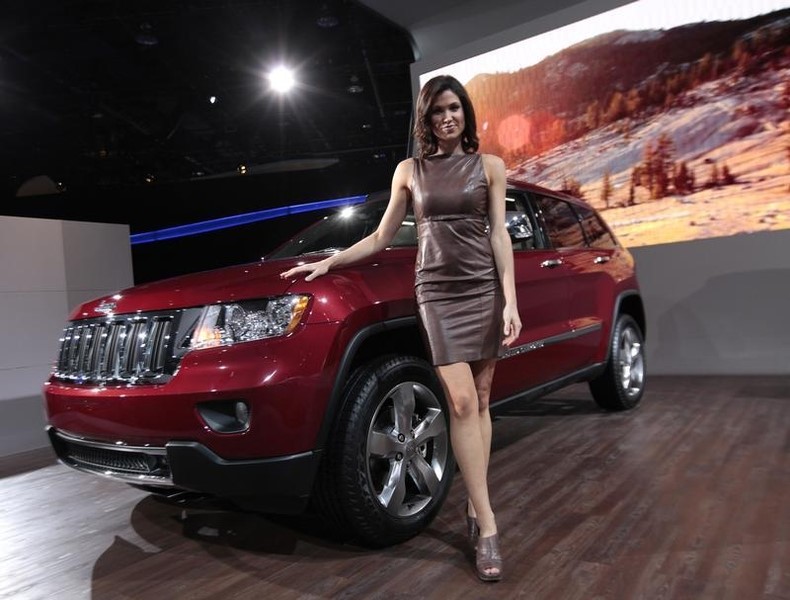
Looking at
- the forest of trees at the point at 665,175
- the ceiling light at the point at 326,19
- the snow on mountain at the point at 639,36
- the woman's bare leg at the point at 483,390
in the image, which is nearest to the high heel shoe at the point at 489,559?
the woman's bare leg at the point at 483,390

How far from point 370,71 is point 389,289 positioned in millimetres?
8610

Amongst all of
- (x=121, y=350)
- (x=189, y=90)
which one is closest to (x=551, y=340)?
(x=121, y=350)

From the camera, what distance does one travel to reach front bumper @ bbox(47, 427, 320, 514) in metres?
2.00

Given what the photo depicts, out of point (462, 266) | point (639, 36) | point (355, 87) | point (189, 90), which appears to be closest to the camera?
point (462, 266)

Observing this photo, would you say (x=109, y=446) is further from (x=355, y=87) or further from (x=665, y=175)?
(x=355, y=87)

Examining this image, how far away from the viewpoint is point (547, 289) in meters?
3.31

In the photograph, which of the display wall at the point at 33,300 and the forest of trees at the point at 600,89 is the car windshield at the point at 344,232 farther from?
the forest of trees at the point at 600,89

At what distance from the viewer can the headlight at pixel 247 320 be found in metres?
2.07

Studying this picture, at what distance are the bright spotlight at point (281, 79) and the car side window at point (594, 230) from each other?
6.77 meters

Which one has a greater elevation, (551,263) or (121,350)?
(551,263)

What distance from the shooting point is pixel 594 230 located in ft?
14.0

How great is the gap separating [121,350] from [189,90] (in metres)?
9.04

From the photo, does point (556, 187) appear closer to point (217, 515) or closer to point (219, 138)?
point (217, 515)

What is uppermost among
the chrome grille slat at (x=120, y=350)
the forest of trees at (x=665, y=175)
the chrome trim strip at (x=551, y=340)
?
the forest of trees at (x=665, y=175)
